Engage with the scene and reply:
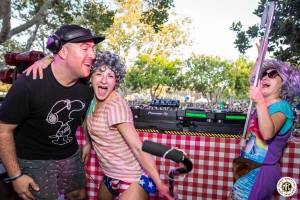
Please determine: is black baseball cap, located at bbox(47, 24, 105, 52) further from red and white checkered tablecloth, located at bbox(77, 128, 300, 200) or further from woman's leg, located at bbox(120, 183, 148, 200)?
red and white checkered tablecloth, located at bbox(77, 128, 300, 200)

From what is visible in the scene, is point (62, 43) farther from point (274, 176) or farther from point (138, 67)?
point (138, 67)

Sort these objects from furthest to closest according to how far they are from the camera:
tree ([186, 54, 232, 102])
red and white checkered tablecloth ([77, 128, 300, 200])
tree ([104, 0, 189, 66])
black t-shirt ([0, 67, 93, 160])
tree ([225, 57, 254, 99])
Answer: tree ([186, 54, 232, 102])
tree ([225, 57, 254, 99])
tree ([104, 0, 189, 66])
red and white checkered tablecloth ([77, 128, 300, 200])
black t-shirt ([0, 67, 93, 160])

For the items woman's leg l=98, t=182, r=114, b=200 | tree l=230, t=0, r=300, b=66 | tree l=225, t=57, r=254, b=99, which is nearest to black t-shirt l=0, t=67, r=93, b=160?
woman's leg l=98, t=182, r=114, b=200

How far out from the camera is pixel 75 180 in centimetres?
277

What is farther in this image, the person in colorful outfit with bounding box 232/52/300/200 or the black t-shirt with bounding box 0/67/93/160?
the person in colorful outfit with bounding box 232/52/300/200

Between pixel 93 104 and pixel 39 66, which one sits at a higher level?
pixel 39 66

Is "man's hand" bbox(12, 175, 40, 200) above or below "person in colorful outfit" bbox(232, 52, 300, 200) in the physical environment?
below

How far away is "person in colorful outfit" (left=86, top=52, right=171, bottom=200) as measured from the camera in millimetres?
→ 2303

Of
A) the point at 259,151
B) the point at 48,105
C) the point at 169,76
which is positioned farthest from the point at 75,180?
the point at 169,76

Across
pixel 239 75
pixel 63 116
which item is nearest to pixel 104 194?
pixel 63 116

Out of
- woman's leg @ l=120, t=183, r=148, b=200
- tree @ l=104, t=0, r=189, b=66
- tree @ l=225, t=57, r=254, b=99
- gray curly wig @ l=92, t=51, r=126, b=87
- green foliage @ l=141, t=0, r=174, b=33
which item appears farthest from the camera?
tree @ l=225, t=57, r=254, b=99

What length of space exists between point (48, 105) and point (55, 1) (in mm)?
12209

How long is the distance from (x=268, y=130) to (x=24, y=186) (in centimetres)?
179

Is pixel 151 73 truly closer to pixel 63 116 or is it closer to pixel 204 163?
pixel 204 163
